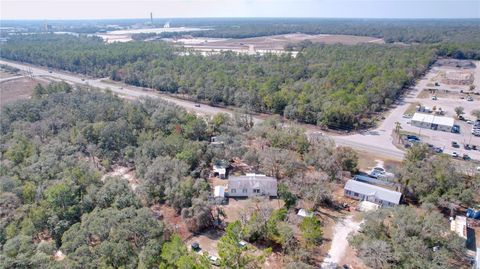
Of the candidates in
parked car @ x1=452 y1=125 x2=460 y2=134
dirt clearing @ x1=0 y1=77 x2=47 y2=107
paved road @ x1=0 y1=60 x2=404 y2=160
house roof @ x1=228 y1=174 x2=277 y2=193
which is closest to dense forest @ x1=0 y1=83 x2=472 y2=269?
house roof @ x1=228 y1=174 x2=277 y2=193

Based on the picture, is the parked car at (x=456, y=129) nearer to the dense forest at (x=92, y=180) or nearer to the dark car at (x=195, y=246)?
the dense forest at (x=92, y=180)

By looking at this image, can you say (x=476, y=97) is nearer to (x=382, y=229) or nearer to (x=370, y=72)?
(x=370, y=72)

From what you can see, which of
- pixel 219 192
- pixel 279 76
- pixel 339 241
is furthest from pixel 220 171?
pixel 279 76

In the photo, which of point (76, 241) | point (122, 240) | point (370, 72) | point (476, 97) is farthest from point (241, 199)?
point (476, 97)

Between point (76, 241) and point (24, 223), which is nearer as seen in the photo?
point (76, 241)

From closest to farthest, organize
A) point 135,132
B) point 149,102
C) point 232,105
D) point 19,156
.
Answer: point 19,156 → point 135,132 → point 149,102 → point 232,105

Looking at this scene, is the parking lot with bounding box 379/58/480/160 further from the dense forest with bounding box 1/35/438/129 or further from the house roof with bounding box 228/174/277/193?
the house roof with bounding box 228/174/277/193
